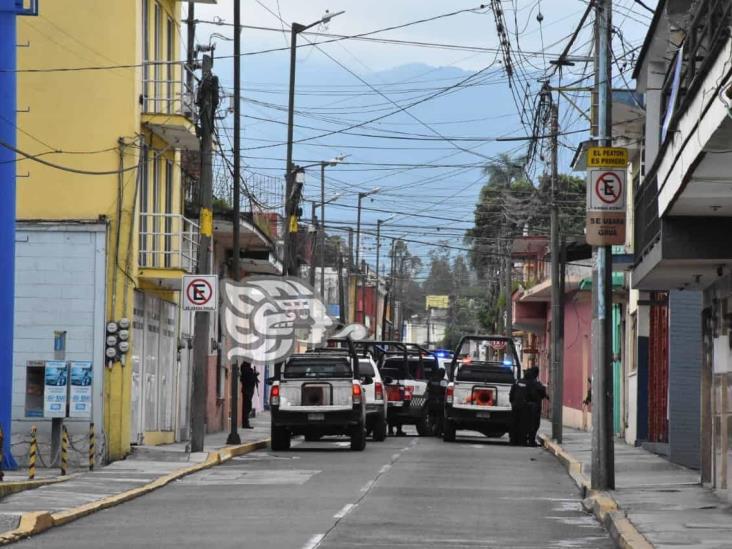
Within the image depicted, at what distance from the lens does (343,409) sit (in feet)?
104

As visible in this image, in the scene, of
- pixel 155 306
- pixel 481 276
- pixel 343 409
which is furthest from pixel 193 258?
pixel 481 276

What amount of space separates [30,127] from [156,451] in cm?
679

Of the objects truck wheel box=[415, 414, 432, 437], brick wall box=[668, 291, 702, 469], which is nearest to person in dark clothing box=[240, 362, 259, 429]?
truck wheel box=[415, 414, 432, 437]

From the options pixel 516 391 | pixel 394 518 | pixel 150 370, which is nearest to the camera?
pixel 394 518

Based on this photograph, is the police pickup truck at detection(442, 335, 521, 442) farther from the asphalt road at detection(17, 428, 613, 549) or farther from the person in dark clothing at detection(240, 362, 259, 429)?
the person in dark clothing at detection(240, 362, 259, 429)

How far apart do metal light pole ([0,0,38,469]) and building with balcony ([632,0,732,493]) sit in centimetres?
1045

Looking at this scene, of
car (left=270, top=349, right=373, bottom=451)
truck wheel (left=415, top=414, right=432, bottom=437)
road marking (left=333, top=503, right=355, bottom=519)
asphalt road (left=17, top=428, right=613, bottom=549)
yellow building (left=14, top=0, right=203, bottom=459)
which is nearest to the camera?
asphalt road (left=17, top=428, right=613, bottom=549)

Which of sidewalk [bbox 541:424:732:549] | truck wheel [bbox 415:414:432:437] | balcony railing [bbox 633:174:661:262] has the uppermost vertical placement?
balcony railing [bbox 633:174:661:262]

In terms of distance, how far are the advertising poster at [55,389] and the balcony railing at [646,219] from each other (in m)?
10.7

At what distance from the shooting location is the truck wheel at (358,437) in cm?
3200

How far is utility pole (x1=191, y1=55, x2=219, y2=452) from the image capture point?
29.1 meters

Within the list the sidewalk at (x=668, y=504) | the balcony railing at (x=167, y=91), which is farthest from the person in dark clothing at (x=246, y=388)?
the sidewalk at (x=668, y=504)

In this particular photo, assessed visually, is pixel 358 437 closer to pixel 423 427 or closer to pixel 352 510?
pixel 423 427

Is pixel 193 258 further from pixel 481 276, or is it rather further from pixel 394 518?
pixel 481 276
